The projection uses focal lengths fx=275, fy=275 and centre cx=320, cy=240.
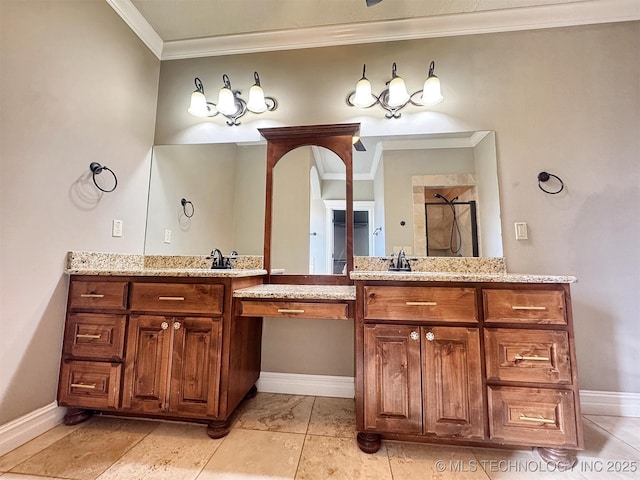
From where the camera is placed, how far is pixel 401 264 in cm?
182

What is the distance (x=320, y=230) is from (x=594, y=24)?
Answer: 2.25m

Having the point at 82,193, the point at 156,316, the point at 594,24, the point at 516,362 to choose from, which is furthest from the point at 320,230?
the point at 594,24

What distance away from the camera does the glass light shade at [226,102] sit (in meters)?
1.97

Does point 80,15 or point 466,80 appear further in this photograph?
point 466,80

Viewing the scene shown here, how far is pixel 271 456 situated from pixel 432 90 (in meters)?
2.27

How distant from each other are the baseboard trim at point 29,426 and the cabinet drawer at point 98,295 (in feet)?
1.72

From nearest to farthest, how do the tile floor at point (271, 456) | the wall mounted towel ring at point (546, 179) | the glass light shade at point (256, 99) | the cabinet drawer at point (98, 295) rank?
the tile floor at point (271, 456) → the cabinet drawer at point (98, 295) → the wall mounted towel ring at point (546, 179) → the glass light shade at point (256, 99)

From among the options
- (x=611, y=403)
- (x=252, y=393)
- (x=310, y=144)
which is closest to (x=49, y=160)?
(x=310, y=144)

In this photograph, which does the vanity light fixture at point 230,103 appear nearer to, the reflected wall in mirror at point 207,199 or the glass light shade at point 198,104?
the glass light shade at point 198,104

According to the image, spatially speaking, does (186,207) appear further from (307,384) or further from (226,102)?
(307,384)

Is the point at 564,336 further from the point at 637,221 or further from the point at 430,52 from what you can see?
the point at 430,52

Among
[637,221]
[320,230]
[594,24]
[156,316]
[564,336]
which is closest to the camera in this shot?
[564,336]

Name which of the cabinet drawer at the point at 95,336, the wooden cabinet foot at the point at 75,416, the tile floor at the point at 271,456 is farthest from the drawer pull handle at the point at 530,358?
the wooden cabinet foot at the point at 75,416

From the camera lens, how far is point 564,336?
1211 mm
